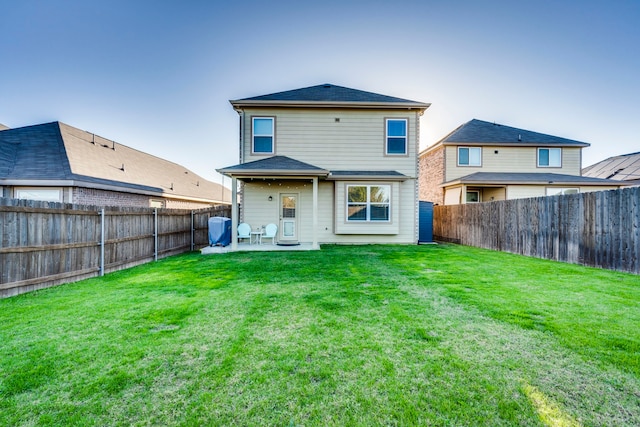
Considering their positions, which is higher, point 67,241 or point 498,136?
point 498,136

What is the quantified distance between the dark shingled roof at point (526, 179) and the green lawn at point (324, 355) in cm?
1075

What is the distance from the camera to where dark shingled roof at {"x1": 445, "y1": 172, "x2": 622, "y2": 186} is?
1498 cm

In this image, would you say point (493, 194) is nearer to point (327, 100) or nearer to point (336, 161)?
point (336, 161)

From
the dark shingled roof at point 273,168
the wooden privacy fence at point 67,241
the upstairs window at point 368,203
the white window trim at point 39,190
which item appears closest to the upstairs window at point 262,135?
the dark shingled roof at point 273,168

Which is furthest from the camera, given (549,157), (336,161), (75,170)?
(549,157)

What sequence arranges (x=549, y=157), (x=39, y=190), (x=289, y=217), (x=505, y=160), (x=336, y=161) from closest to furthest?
(x=39, y=190)
(x=289, y=217)
(x=336, y=161)
(x=505, y=160)
(x=549, y=157)

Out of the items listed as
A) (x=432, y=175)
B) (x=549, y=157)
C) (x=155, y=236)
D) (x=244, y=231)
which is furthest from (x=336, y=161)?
(x=549, y=157)

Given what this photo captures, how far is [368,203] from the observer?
1153 centimetres

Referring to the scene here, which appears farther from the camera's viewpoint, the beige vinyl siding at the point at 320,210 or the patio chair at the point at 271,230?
the beige vinyl siding at the point at 320,210

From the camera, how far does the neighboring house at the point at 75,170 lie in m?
10.3

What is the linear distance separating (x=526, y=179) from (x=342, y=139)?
36.3 feet

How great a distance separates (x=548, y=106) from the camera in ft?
50.2

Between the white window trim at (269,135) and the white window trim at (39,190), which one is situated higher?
the white window trim at (269,135)

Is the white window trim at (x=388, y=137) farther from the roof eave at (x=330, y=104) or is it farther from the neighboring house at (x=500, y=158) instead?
the neighboring house at (x=500, y=158)
